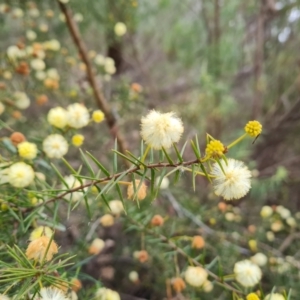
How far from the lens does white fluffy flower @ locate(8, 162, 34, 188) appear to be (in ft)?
1.90

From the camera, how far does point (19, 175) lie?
0.58 m

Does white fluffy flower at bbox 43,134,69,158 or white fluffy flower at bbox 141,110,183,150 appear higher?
white fluffy flower at bbox 43,134,69,158

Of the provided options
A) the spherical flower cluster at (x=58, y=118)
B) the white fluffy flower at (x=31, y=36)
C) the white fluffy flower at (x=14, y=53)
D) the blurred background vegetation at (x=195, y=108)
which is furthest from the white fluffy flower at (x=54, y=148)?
the white fluffy flower at (x=31, y=36)

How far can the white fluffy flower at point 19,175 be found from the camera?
580mm

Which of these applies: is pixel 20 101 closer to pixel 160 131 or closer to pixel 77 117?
pixel 77 117

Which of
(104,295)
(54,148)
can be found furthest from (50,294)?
(54,148)

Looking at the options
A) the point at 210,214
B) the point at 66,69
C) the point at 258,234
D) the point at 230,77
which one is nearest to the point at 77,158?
the point at 66,69

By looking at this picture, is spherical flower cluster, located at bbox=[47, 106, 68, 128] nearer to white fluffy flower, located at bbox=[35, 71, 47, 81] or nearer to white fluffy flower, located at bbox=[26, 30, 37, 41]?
white fluffy flower, located at bbox=[35, 71, 47, 81]

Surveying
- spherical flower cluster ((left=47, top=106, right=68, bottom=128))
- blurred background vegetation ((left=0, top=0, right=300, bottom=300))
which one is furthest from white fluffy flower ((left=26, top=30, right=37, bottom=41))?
spherical flower cluster ((left=47, top=106, right=68, bottom=128))

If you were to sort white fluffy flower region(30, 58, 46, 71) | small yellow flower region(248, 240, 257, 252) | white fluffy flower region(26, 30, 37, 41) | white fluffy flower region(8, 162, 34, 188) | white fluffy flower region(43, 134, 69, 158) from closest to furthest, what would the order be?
white fluffy flower region(8, 162, 34, 188) < white fluffy flower region(43, 134, 69, 158) < small yellow flower region(248, 240, 257, 252) < white fluffy flower region(30, 58, 46, 71) < white fluffy flower region(26, 30, 37, 41)

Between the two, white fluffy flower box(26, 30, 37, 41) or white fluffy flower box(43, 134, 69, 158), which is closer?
white fluffy flower box(43, 134, 69, 158)

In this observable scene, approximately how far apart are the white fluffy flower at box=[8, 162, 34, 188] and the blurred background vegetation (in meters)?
0.17

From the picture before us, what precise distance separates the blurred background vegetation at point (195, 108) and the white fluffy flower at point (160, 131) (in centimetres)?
29

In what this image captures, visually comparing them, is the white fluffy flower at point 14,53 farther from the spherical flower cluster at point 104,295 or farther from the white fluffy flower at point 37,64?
the spherical flower cluster at point 104,295
